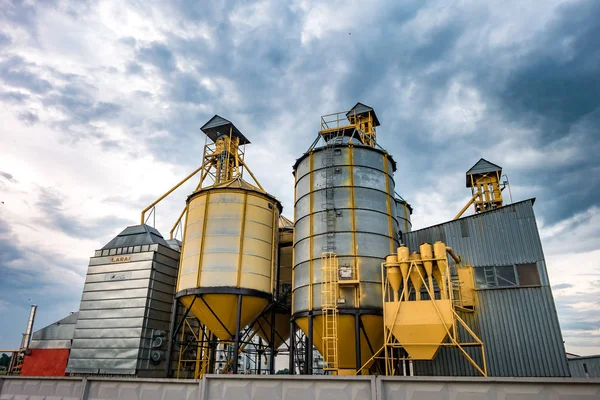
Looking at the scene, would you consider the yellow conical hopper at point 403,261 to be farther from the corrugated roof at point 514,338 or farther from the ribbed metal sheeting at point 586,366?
the ribbed metal sheeting at point 586,366

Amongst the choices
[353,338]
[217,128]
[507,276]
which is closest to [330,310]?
[353,338]

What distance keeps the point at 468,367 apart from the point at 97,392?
541 inches

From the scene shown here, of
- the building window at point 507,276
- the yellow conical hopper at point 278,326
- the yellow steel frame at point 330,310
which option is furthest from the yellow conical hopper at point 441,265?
the yellow conical hopper at point 278,326

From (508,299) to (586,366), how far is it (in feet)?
36.7

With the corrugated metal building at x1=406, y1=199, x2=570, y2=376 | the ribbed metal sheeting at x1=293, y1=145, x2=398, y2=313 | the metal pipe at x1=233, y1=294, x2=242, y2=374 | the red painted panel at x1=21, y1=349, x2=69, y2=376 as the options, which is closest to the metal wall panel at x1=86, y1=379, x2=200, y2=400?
the metal pipe at x1=233, y1=294, x2=242, y2=374

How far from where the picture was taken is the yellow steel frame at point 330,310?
15859 mm

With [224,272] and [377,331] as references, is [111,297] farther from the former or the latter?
[377,331]

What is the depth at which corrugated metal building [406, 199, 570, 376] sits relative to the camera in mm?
15117

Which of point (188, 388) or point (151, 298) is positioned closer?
point (188, 388)

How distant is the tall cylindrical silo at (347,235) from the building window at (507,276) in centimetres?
385

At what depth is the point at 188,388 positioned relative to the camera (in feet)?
23.4

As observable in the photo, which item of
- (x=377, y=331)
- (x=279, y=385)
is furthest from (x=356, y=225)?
(x=279, y=385)

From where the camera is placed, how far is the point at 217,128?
30.8 metres

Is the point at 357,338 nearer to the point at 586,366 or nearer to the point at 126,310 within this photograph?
the point at 126,310
